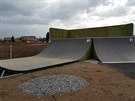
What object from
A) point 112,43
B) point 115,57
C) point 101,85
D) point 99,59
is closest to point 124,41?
point 112,43

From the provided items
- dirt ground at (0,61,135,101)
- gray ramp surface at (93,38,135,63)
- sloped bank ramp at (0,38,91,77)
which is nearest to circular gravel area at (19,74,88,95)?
dirt ground at (0,61,135,101)

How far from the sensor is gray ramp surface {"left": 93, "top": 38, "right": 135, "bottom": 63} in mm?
8016

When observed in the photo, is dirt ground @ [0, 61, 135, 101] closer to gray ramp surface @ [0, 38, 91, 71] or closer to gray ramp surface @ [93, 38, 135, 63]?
gray ramp surface @ [93, 38, 135, 63]

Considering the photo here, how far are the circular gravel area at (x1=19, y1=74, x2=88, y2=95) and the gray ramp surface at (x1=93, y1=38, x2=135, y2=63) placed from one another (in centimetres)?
382

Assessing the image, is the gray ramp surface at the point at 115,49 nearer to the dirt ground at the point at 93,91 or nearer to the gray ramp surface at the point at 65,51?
the gray ramp surface at the point at 65,51

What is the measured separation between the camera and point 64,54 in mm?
8742

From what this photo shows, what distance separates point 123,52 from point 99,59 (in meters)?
1.39

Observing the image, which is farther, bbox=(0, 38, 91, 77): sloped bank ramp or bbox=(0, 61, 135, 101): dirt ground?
bbox=(0, 38, 91, 77): sloped bank ramp

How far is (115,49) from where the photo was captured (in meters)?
8.60

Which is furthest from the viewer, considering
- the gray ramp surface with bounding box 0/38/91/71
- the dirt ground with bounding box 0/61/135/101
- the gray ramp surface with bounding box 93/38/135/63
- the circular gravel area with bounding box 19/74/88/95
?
the gray ramp surface with bounding box 0/38/91/71

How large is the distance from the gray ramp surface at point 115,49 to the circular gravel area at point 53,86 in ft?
12.5

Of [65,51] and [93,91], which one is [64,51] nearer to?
[65,51]

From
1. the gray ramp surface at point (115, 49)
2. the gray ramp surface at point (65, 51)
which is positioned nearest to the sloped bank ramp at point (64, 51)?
the gray ramp surface at point (65, 51)

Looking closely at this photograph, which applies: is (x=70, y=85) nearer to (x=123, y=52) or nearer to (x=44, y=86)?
(x=44, y=86)
